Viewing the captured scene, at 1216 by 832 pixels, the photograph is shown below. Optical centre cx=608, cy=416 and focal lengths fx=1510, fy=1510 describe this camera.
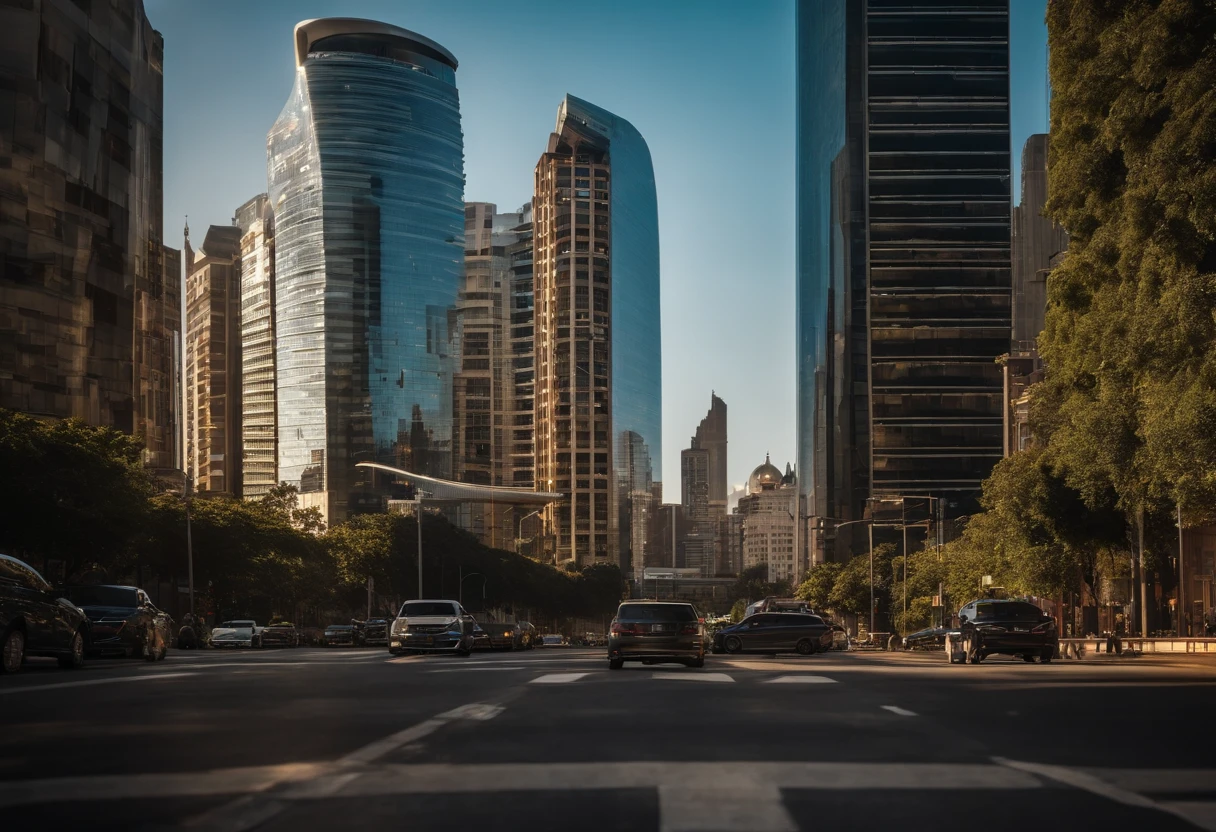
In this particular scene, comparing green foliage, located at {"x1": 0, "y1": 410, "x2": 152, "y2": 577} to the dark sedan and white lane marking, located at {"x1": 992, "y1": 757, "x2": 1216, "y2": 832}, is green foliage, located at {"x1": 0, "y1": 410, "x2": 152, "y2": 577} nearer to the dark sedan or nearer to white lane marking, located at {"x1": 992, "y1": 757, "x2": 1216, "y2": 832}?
the dark sedan

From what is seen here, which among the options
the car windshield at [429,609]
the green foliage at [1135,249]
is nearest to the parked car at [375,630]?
the car windshield at [429,609]

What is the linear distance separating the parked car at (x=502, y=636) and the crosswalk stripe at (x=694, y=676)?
33.6 meters

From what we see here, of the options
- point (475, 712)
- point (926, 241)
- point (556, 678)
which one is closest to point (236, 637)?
point (556, 678)

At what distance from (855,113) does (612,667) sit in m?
146

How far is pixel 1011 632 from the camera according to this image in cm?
3669

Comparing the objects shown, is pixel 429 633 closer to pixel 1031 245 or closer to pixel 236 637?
pixel 236 637

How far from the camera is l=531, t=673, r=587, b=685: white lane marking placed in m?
21.5

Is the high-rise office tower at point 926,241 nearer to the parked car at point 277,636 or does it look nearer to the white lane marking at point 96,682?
the parked car at point 277,636

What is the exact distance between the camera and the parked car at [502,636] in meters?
59.4

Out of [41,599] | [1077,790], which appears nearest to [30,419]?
[41,599]

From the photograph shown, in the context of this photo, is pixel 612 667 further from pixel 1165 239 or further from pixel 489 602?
pixel 489 602

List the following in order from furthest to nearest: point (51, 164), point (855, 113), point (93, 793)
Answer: point (855, 113) → point (51, 164) → point (93, 793)

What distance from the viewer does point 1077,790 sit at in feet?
27.9

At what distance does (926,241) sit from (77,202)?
356ft
